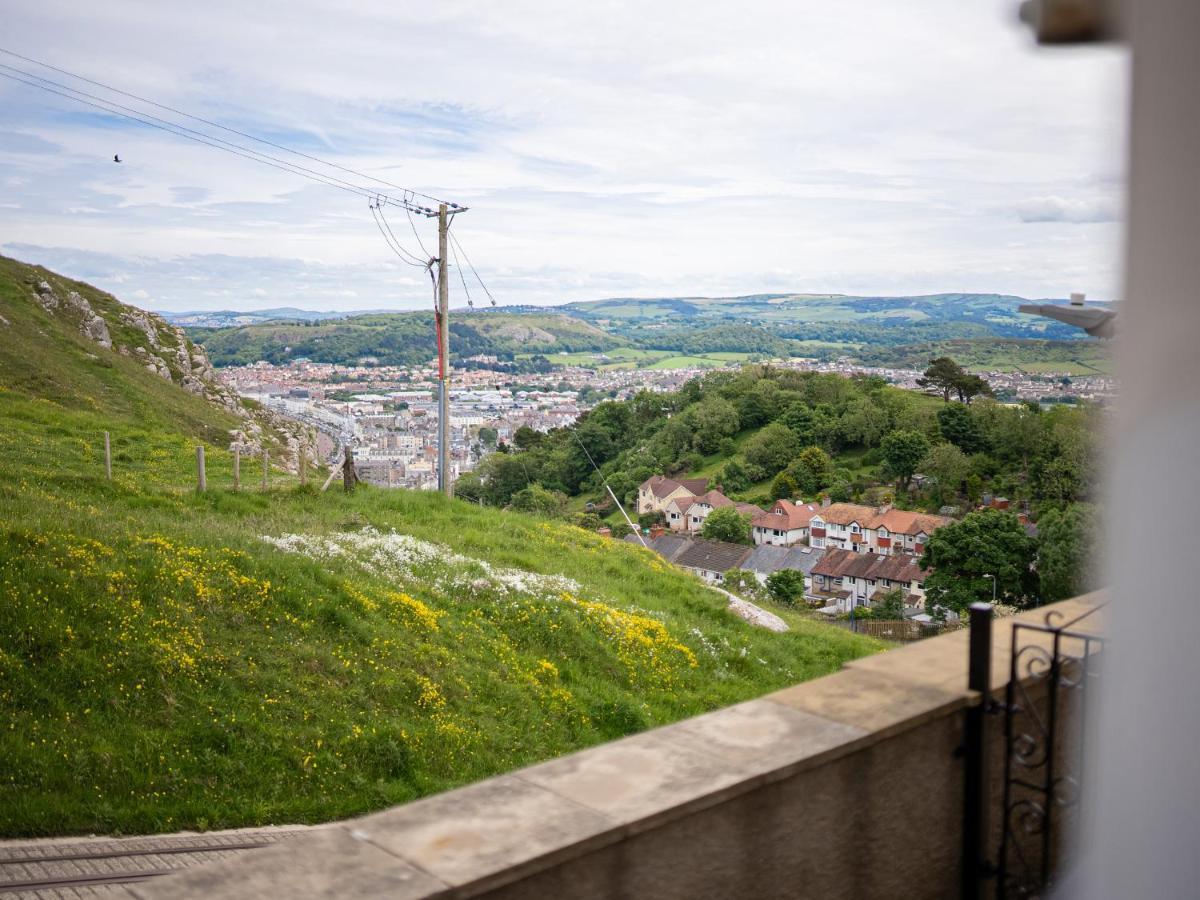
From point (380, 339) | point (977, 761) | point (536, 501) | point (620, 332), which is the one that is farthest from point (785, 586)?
point (620, 332)

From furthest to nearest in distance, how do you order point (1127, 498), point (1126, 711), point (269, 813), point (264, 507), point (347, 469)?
point (347, 469)
point (264, 507)
point (269, 813)
point (1126, 711)
point (1127, 498)

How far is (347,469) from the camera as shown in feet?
57.9

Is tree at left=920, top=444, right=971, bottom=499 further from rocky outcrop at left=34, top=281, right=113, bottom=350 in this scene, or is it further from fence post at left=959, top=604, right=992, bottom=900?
fence post at left=959, top=604, right=992, bottom=900

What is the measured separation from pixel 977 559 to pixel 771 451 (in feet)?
114

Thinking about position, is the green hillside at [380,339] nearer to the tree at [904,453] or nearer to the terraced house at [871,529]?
the tree at [904,453]

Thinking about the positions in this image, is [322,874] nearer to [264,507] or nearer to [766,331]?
[264,507]

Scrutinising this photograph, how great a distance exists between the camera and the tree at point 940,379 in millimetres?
52500

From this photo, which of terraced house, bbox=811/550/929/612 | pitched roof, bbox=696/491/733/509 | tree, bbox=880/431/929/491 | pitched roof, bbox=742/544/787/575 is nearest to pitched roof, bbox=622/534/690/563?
pitched roof, bbox=742/544/787/575

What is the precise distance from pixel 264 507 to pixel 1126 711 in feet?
48.0

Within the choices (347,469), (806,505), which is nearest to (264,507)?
(347,469)

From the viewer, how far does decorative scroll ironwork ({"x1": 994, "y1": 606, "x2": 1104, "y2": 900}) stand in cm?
296

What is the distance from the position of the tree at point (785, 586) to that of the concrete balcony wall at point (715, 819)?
3559 cm

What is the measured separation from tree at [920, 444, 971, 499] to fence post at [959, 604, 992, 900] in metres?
50.6

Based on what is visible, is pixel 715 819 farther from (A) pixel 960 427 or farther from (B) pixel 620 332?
(B) pixel 620 332
